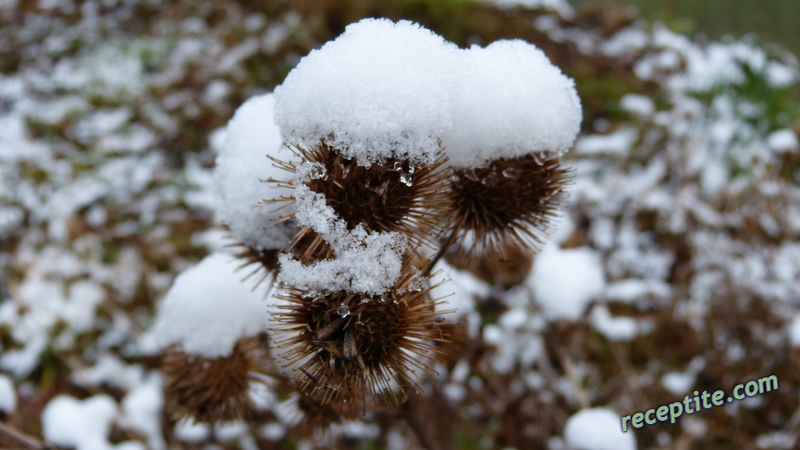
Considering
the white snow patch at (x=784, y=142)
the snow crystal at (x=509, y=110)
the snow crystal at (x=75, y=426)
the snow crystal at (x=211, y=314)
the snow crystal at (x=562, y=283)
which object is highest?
the white snow patch at (x=784, y=142)

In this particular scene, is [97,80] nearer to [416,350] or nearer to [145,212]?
[145,212]

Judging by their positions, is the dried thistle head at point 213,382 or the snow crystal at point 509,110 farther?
the dried thistle head at point 213,382

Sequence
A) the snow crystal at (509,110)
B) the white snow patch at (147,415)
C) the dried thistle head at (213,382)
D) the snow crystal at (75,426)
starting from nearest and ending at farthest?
the snow crystal at (509,110), the dried thistle head at (213,382), the snow crystal at (75,426), the white snow patch at (147,415)

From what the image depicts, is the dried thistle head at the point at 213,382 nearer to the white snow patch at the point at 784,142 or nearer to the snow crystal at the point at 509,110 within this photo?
the snow crystal at the point at 509,110

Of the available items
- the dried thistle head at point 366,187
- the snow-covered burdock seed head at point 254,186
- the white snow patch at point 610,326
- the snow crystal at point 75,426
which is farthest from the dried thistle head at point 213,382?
the white snow patch at point 610,326

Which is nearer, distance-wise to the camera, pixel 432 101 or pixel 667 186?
pixel 432 101

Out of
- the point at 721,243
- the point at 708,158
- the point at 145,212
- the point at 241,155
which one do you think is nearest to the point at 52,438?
the point at 241,155
